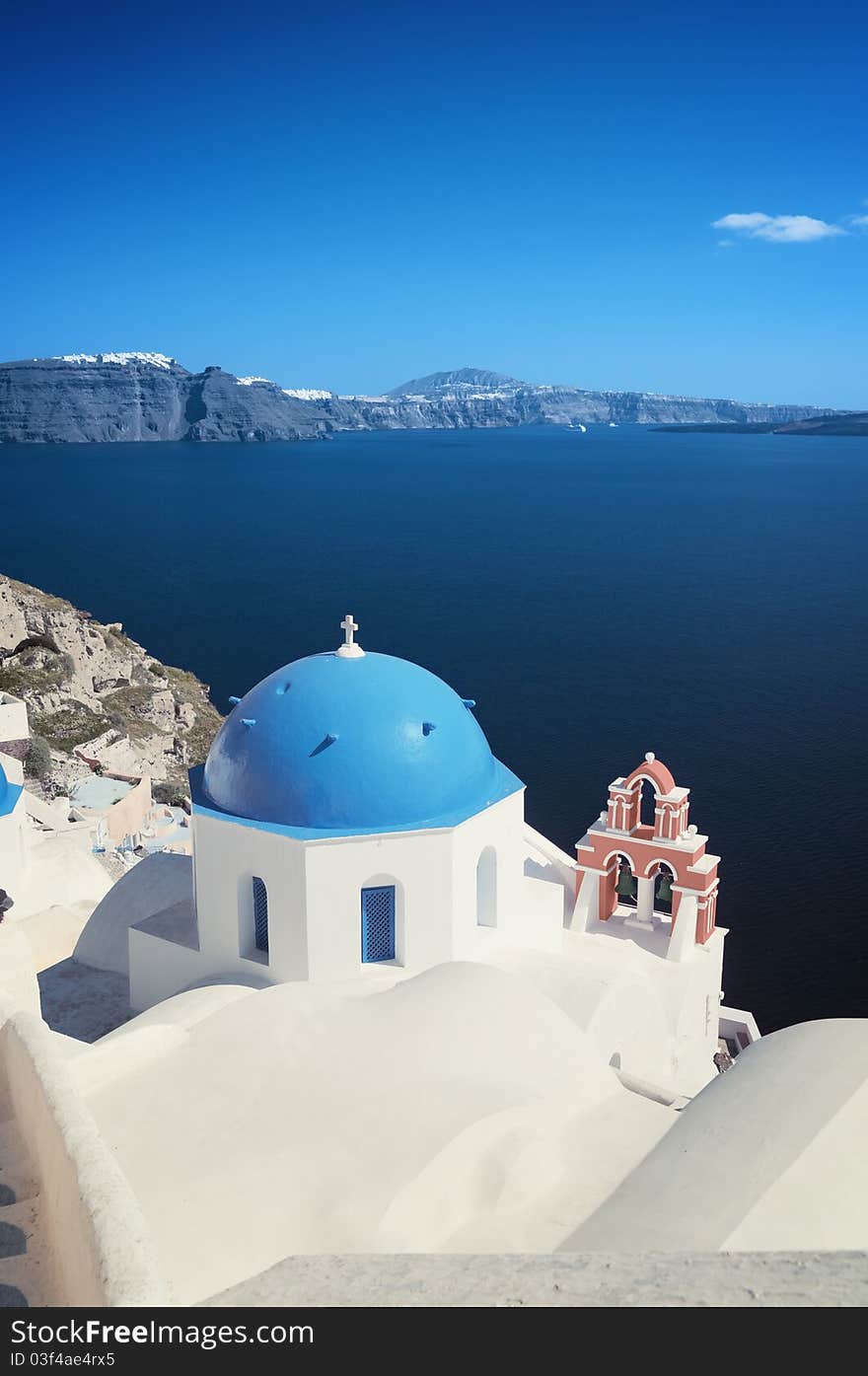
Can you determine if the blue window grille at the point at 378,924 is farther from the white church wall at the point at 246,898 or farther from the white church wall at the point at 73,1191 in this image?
the white church wall at the point at 73,1191

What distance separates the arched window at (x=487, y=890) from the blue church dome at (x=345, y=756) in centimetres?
80

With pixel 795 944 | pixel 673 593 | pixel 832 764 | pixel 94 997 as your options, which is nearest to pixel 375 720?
pixel 94 997

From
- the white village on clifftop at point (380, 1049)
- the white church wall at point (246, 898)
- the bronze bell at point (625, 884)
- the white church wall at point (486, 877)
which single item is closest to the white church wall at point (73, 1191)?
the white village on clifftop at point (380, 1049)

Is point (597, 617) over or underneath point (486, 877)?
underneath

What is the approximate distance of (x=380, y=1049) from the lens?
7895mm

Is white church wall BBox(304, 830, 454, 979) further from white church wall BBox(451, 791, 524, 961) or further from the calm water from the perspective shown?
the calm water

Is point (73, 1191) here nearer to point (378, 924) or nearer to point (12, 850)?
point (378, 924)

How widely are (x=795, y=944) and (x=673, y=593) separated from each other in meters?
31.5

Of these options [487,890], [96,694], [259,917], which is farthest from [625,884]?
[96,694]

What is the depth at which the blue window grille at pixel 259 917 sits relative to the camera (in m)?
10.4

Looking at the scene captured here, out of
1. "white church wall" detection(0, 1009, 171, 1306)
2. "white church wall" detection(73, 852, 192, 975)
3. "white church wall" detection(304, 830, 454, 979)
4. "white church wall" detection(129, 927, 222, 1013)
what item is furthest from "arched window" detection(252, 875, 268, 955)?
"white church wall" detection(0, 1009, 171, 1306)

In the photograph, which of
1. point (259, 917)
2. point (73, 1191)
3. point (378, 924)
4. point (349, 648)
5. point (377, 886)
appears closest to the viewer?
point (73, 1191)

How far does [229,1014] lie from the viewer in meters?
8.77

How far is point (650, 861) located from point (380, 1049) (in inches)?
266
